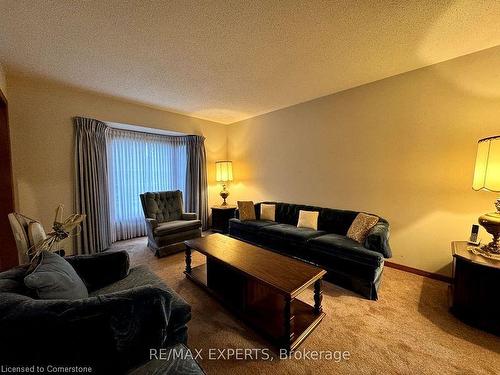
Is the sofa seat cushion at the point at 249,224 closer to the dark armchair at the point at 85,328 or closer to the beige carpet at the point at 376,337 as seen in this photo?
the beige carpet at the point at 376,337

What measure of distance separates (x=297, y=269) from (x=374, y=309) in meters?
0.88

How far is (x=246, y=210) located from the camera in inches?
149

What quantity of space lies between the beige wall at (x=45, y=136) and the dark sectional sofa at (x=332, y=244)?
2.73 m

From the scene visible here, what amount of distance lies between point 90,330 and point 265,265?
4.15 ft

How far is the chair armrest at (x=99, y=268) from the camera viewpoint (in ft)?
5.05

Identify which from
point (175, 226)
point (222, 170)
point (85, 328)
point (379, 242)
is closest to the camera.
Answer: point (85, 328)

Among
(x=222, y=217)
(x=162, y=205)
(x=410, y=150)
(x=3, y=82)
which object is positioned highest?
(x=3, y=82)

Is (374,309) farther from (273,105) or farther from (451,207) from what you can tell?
(273,105)

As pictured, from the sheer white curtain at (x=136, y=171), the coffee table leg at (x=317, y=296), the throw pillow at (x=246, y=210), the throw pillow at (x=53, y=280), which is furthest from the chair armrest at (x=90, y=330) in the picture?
the sheer white curtain at (x=136, y=171)

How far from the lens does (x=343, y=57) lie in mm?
2152

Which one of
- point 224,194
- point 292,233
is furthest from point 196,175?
point 292,233

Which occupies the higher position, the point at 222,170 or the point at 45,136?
the point at 45,136

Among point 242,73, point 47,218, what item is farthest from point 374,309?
point 47,218

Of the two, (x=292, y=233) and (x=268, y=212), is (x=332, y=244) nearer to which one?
(x=292, y=233)
